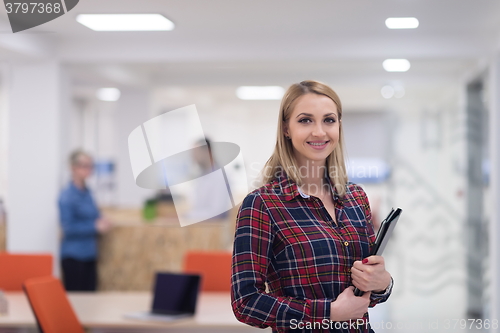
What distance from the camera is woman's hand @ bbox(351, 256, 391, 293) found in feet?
4.85

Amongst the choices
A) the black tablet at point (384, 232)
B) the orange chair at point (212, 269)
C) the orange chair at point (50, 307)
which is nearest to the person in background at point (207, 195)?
the orange chair at point (212, 269)

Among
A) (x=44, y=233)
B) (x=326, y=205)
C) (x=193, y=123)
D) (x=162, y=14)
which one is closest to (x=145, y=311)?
(x=326, y=205)

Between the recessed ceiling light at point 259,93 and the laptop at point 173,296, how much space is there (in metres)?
6.33

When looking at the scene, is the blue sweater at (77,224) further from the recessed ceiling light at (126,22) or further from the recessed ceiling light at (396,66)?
the recessed ceiling light at (396,66)

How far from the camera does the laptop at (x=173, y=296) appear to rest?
2.94 meters

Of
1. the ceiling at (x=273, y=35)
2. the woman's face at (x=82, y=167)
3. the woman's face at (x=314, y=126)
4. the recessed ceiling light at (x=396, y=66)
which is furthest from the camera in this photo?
the recessed ceiling light at (x=396, y=66)

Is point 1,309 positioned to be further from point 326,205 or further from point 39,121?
point 39,121

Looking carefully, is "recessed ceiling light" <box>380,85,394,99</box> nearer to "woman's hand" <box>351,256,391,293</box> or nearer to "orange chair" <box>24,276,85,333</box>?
"orange chair" <box>24,276,85,333</box>

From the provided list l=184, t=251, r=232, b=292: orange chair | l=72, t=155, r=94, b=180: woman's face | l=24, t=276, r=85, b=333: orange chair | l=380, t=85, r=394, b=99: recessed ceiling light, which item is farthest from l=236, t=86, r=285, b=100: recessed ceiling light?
l=24, t=276, r=85, b=333: orange chair

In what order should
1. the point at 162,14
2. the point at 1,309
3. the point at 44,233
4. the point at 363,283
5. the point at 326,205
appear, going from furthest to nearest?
the point at 44,233 → the point at 162,14 → the point at 1,309 → the point at 326,205 → the point at 363,283

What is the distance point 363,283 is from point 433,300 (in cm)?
491

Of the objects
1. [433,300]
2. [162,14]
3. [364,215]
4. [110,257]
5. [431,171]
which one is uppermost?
[162,14]

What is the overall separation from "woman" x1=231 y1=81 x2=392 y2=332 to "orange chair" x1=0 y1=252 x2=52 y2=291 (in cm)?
259

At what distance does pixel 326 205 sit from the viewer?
1.65 metres
